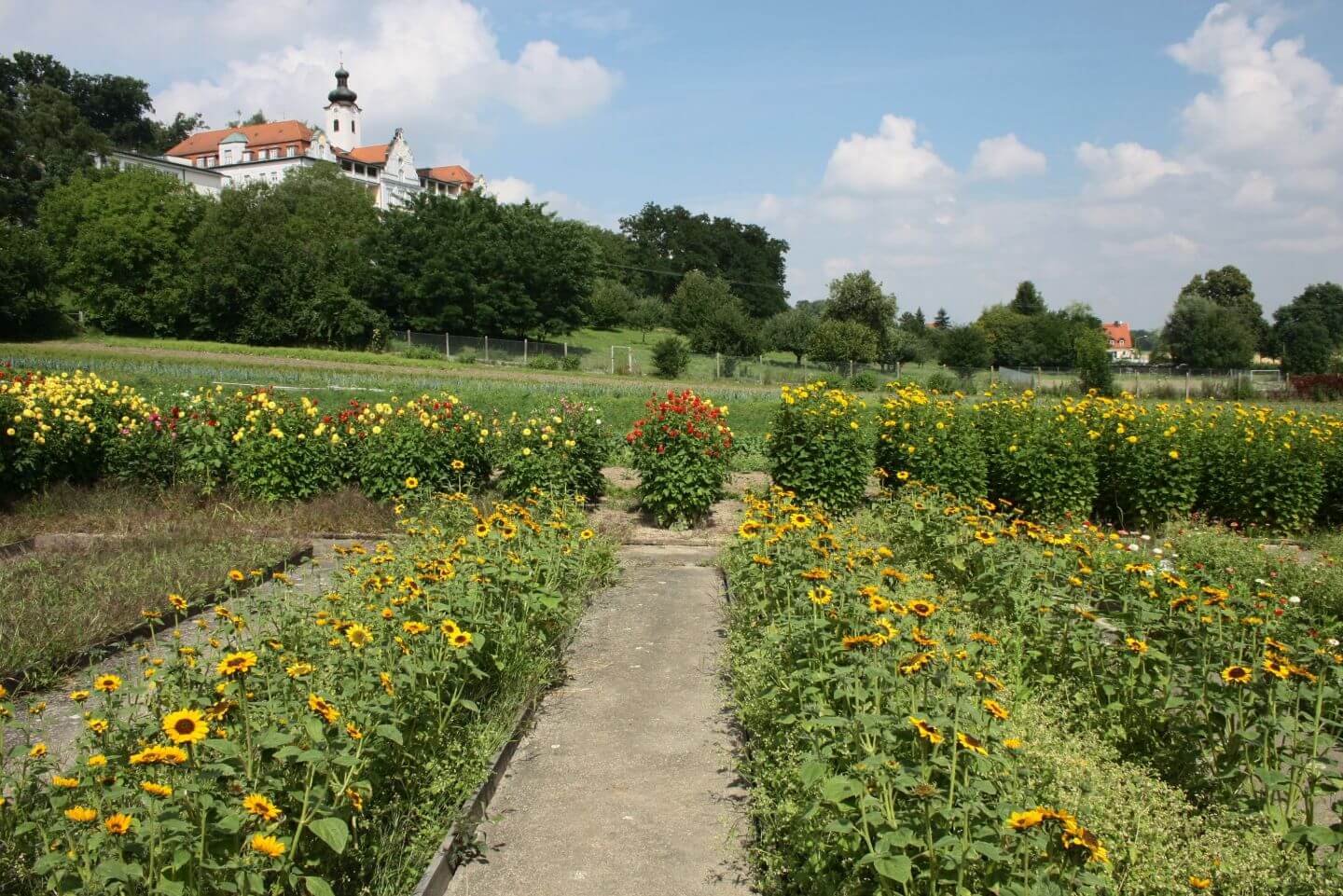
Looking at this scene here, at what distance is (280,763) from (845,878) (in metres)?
1.85

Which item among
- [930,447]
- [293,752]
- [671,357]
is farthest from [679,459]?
[671,357]

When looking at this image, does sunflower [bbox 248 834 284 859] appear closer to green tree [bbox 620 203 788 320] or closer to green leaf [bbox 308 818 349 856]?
Answer: green leaf [bbox 308 818 349 856]

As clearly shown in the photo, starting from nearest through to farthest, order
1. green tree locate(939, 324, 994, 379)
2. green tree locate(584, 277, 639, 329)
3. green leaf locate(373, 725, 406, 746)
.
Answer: green leaf locate(373, 725, 406, 746) < green tree locate(939, 324, 994, 379) < green tree locate(584, 277, 639, 329)

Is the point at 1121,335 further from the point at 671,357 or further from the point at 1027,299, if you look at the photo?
the point at 671,357

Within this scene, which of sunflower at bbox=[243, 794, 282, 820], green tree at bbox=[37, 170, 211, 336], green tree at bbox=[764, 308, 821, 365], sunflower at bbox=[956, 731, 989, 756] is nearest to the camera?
sunflower at bbox=[243, 794, 282, 820]

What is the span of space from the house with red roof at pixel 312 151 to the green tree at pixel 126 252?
141 feet

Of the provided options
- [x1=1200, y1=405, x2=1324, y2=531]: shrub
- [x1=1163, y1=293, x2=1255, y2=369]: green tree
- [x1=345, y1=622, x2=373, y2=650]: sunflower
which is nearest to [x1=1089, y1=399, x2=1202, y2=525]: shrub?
[x1=1200, y1=405, x2=1324, y2=531]: shrub

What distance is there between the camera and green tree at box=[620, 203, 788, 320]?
90938mm

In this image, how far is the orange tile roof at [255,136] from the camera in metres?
88.5

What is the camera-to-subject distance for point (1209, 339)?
55.3 metres

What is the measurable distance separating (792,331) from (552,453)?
44344 millimetres

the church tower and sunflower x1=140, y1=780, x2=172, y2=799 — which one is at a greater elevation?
the church tower

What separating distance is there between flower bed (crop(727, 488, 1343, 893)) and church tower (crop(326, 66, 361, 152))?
3913 inches

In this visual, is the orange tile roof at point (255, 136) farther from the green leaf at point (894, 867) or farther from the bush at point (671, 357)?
the green leaf at point (894, 867)
